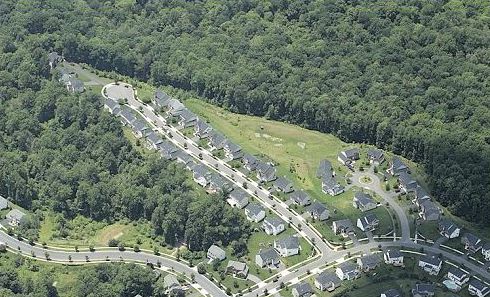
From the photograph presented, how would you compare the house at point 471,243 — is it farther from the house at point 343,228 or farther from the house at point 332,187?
the house at point 332,187

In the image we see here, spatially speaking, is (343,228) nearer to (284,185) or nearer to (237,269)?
(284,185)

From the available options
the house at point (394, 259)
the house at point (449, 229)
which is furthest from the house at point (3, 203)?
the house at point (449, 229)

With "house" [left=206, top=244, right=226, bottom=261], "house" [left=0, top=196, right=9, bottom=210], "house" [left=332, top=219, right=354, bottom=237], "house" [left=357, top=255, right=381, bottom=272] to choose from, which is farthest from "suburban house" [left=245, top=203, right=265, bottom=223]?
"house" [left=0, top=196, right=9, bottom=210]

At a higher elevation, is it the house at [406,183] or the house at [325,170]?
the house at [406,183]

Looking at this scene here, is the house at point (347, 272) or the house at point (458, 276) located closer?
the house at point (458, 276)

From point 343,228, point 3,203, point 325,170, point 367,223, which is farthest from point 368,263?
point 3,203

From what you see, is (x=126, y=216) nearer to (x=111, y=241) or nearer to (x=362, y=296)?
(x=111, y=241)

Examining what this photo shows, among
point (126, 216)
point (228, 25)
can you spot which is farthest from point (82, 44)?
point (126, 216)

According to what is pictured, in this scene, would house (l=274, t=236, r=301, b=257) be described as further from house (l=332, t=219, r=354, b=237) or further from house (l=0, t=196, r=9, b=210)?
house (l=0, t=196, r=9, b=210)
